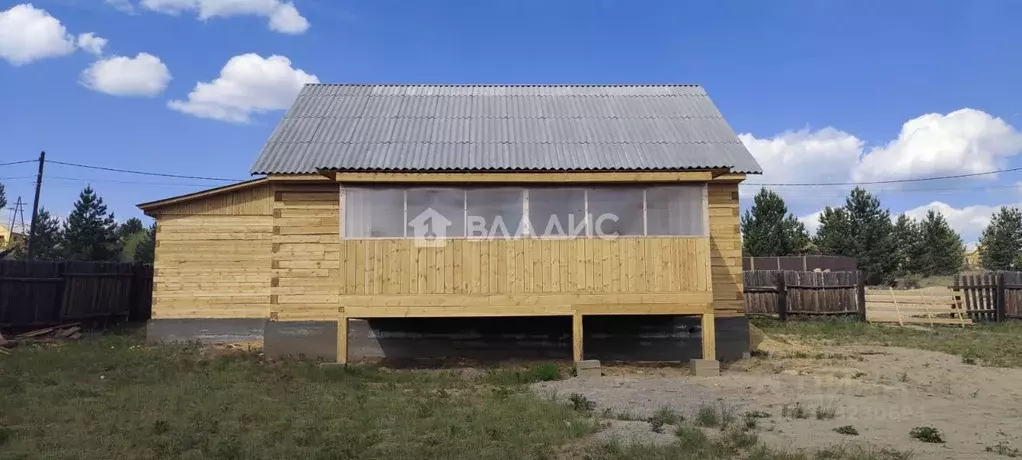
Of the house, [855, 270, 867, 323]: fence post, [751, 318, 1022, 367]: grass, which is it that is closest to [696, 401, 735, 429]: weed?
the house

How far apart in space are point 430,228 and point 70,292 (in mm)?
10555

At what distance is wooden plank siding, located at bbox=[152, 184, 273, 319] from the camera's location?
14867 mm

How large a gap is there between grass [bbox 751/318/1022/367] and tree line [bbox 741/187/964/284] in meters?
23.5

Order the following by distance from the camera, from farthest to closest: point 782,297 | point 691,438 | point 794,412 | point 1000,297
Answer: point 782,297 → point 1000,297 → point 794,412 → point 691,438

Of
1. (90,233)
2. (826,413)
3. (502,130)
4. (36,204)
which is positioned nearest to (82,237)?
(90,233)

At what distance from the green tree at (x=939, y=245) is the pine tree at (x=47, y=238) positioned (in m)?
53.9

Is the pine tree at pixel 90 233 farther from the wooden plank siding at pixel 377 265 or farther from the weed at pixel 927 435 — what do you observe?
the weed at pixel 927 435

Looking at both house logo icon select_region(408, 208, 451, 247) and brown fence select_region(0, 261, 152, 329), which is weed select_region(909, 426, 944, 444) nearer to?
house logo icon select_region(408, 208, 451, 247)

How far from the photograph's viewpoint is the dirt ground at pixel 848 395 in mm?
6820

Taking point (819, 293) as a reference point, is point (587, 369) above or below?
below

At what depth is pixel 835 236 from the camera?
147 feet

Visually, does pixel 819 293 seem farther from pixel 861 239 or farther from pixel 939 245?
pixel 939 245

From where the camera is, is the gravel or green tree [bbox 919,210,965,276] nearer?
the gravel

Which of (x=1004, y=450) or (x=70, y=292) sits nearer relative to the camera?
(x=1004, y=450)
